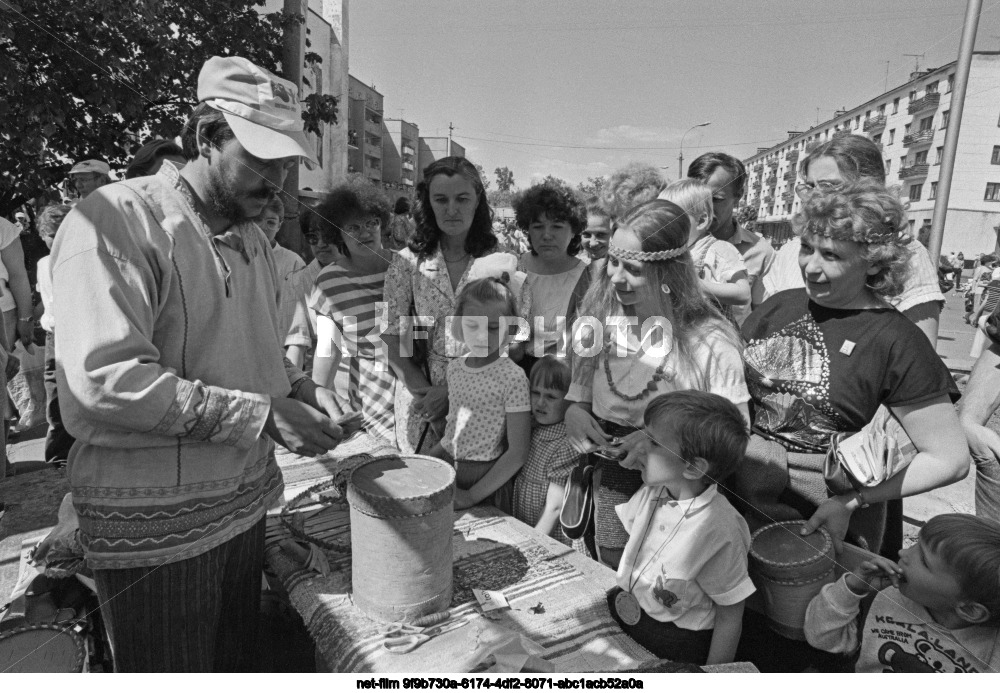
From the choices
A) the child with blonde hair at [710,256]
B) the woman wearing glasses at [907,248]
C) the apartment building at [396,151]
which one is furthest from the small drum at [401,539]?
the apartment building at [396,151]

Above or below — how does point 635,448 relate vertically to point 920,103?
below

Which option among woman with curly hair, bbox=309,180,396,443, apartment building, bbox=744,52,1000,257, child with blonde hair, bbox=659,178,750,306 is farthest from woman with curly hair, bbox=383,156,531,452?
apartment building, bbox=744,52,1000,257

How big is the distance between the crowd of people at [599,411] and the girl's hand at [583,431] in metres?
0.01

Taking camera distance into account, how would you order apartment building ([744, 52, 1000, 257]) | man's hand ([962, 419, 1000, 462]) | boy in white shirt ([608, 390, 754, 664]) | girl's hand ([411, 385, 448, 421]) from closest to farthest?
boy in white shirt ([608, 390, 754, 664])
man's hand ([962, 419, 1000, 462])
girl's hand ([411, 385, 448, 421])
apartment building ([744, 52, 1000, 257])

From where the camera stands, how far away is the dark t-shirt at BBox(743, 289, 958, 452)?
1.82 meters

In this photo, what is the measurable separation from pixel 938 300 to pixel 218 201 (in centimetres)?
265

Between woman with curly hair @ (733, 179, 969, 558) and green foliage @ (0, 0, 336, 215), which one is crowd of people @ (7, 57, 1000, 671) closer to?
woman with curly hair @ (733, 179, 969, 558)

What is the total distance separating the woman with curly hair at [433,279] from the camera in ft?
10.3

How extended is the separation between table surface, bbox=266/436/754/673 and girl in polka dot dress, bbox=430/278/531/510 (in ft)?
0.56

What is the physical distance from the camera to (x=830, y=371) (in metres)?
1.92

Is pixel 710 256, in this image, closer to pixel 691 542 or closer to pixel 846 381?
pixel 846 381

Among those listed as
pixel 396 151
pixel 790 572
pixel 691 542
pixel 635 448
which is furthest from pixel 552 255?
pixel 396 151

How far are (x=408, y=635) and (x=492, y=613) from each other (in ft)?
1.01

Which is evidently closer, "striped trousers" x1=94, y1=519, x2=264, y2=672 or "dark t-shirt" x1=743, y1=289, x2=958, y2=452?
"striped trousers" x1=94, y1=519, x2=264, y2=672
